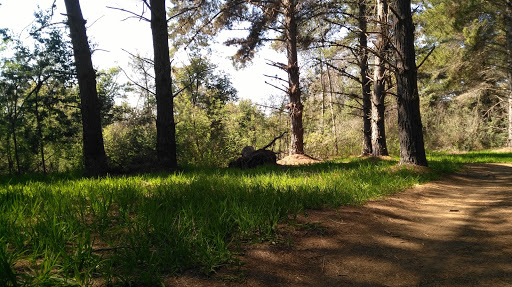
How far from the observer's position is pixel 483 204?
3916mm

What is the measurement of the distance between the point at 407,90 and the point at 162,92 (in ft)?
19.4

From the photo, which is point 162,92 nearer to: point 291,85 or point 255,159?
point 255,159

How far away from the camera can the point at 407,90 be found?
6.77 m

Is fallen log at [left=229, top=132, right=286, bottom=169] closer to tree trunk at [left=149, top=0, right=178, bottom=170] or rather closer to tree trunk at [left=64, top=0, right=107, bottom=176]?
tree trunk at [left=149, top=0, right=178, bottom=170]

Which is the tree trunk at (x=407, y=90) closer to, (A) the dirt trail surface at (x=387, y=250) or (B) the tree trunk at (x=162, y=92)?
(A) the dirt trail surface at (x=387, y=250)

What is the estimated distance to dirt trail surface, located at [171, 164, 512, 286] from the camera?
1874 mm

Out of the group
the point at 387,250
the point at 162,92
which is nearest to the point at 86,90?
the point at 162,92

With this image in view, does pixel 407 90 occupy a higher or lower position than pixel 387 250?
higher

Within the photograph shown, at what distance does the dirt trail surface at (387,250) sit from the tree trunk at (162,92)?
5013 mm

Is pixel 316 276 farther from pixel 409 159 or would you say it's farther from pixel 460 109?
pixel 460 109

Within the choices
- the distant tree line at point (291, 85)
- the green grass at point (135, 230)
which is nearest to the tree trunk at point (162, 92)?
the distant tree line at point (291, 85)

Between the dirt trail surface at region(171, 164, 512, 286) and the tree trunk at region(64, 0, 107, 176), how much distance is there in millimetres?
5627

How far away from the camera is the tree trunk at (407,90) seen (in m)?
6.70

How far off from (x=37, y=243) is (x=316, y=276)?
190 cm
